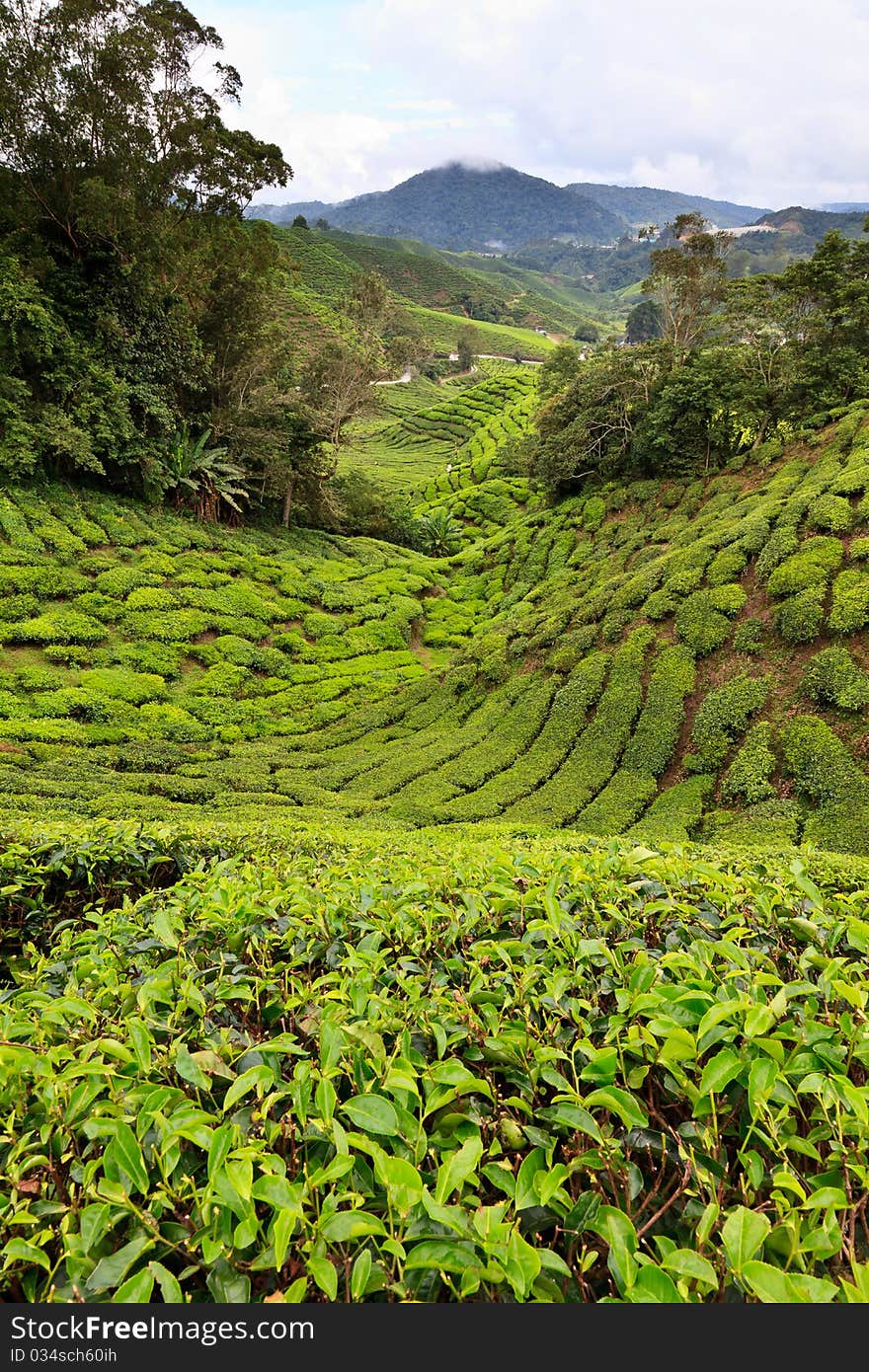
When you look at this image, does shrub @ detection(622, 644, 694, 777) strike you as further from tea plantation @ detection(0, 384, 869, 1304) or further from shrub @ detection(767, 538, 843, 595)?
tea plantation @ detection(0, 384, 869, 1304)

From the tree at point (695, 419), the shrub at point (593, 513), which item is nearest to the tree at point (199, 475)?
the shrub at point (593, 513)

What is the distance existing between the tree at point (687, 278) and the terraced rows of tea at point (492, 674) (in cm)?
719

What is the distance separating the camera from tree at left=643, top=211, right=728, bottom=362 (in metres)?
22.8

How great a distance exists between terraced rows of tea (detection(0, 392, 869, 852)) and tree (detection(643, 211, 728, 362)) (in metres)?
7.19

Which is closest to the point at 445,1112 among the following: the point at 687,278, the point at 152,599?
the point at 152,599

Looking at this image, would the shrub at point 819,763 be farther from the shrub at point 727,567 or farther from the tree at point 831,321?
the tree at point 831,321

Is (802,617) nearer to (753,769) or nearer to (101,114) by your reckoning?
(753,769)

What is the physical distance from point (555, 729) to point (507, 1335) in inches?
458

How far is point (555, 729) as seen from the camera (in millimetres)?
12594

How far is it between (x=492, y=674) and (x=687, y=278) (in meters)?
17.7

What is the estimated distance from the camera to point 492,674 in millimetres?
15266

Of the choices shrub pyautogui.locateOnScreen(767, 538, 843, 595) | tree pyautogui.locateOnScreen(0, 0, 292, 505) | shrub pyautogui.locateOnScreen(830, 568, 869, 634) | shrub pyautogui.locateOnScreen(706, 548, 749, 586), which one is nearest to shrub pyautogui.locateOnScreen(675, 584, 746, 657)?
shrub pyautogui.locateOnScreen(706, 548, 749, 586)

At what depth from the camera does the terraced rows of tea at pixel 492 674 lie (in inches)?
391

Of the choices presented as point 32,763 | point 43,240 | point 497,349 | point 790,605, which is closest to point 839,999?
point 790,605
